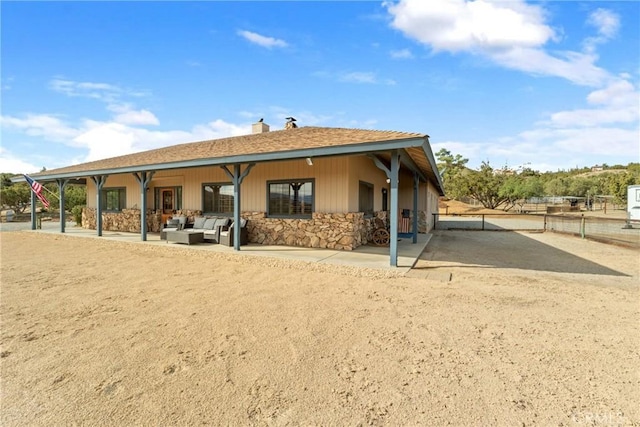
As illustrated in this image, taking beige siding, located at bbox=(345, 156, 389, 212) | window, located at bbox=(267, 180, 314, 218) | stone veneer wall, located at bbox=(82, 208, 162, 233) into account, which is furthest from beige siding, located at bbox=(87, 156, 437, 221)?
stone veneer wall, located at bbox=(82, 208, 162, 233)

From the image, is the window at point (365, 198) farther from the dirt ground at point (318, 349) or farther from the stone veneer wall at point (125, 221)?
the stone veneer wall at point (125, 221)

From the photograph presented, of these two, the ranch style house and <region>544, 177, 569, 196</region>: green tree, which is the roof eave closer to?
the ranch style house

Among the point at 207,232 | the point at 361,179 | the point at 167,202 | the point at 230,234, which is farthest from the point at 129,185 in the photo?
the point at 361,179

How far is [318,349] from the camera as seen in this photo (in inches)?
116

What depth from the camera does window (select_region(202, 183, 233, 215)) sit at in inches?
417

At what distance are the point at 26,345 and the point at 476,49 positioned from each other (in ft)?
40.3

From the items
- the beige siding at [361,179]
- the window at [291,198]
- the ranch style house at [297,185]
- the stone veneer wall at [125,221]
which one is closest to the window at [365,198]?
the ranch style house at [297,185]

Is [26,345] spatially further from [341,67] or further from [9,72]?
[341,67]

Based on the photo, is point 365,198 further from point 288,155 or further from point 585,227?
point 585,227

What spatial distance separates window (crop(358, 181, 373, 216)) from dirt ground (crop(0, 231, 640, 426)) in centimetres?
357

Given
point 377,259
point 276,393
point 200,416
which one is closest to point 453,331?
point 276,393

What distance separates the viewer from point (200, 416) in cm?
197

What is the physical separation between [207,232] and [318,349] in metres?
7.38

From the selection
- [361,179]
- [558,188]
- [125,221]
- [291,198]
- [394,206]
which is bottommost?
[125,221]
